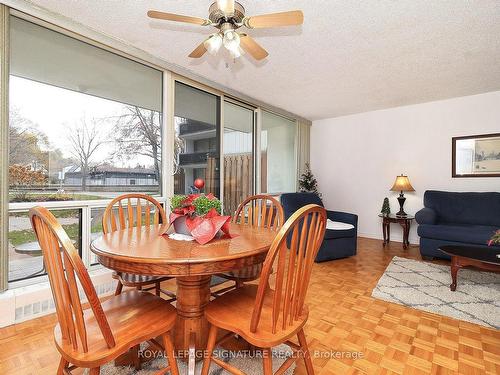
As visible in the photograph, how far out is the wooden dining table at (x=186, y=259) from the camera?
1083 mm

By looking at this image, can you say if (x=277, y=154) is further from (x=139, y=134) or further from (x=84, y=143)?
(x=84, y=143)

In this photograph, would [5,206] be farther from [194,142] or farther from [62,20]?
[194,142]

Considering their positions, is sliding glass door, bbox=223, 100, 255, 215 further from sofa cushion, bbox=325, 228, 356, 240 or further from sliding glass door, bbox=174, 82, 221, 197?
sofa cushion, bbox=325, 228, 356, 240

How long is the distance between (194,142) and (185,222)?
219 cm

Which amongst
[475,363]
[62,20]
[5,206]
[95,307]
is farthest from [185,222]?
[62,20]

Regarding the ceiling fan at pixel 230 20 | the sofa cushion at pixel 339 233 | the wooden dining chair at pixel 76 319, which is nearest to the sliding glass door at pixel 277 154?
the sofa cushion at pixel 339 233

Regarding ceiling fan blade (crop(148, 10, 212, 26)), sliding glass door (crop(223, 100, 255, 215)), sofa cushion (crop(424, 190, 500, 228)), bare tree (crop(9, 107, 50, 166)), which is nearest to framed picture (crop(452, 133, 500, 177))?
sofa cushion (crop(424, 190, 500, 228))

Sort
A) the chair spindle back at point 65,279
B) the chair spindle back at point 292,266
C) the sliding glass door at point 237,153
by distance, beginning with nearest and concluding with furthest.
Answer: the chair spindle back at point 65,279
the chair spindle back at point 292,266
the sliding glass door at point 237,153

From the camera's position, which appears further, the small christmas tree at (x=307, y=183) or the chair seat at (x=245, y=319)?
the small christmas tree at (x=307, y=183)

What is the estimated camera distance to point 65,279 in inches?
36.1

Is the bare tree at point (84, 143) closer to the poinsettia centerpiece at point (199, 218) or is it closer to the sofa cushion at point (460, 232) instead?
the poinsettia centerpiece at point (199, 218)

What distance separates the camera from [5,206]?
1912 mm

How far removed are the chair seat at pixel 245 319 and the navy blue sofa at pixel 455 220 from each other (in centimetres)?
298

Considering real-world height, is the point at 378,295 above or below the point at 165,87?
below
